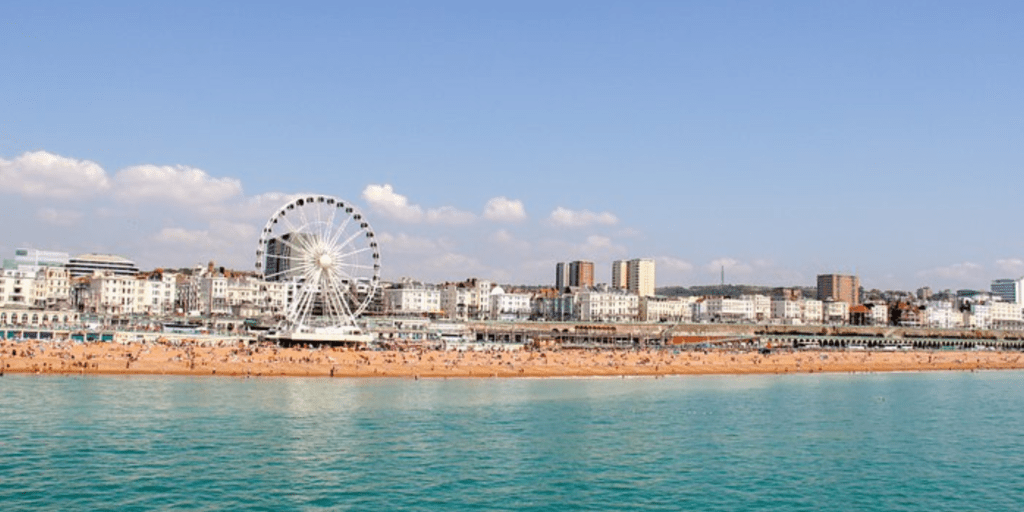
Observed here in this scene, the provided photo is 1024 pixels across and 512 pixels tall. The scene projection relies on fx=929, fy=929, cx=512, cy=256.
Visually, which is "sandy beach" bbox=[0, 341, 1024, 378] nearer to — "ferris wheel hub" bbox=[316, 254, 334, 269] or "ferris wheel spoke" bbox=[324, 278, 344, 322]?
"ferris wheel spoke" bbox=[324, 278, 344, 322]

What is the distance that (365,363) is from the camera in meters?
61.0

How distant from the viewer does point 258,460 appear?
88.9 ft

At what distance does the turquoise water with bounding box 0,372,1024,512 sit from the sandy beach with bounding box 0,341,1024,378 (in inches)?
201

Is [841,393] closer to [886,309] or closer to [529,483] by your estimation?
[529,483]

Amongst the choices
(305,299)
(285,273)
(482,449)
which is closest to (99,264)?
(285,273)

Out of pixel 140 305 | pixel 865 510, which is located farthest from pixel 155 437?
pixel 140 305

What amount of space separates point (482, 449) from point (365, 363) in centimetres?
3202

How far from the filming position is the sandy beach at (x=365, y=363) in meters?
53.8

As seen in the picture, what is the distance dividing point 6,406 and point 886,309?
7313 inches

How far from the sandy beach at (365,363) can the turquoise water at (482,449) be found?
511cm

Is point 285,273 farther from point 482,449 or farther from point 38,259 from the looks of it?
point 482,449

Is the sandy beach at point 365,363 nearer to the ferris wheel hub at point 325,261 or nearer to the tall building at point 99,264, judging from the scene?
the ferris wheel hub at point 325,261

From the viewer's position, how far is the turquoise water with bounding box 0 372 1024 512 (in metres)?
23.3

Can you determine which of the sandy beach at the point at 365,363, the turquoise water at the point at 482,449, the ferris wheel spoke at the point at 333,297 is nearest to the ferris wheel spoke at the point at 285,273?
the ferris wheel spoke at the point at 333,297
